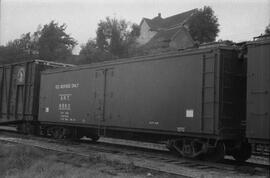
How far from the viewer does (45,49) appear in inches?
2121

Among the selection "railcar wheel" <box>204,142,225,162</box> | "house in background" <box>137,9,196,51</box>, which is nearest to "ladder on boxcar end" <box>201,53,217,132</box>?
"railcar wheel" <box>204,142,225,162</box>

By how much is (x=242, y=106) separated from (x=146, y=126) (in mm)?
3031

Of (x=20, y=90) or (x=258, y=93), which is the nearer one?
(x=258, y=93)

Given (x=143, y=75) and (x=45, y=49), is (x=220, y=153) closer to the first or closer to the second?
(x=143, y=75)

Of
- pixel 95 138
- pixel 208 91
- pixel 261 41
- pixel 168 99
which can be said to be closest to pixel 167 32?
pixel 95 138

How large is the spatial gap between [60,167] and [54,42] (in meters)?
49.5

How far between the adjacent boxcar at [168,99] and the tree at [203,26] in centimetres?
4519

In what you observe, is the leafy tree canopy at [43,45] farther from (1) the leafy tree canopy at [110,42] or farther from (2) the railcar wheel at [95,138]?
(2) the railcar wheel at [95,138]

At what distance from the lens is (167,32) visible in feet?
186

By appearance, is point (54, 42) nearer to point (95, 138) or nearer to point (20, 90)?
point (20, 90)

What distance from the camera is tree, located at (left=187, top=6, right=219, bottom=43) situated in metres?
57.6

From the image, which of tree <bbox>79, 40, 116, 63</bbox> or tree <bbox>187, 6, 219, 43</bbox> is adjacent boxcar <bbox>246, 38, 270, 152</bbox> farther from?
tree <bbox>187, 6, 219, 43</bbox>

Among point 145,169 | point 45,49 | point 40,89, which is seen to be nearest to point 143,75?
point 145,169

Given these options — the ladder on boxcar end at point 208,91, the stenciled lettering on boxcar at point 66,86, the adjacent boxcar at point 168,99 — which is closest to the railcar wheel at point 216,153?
the adjacent boxcar at point 168,99
